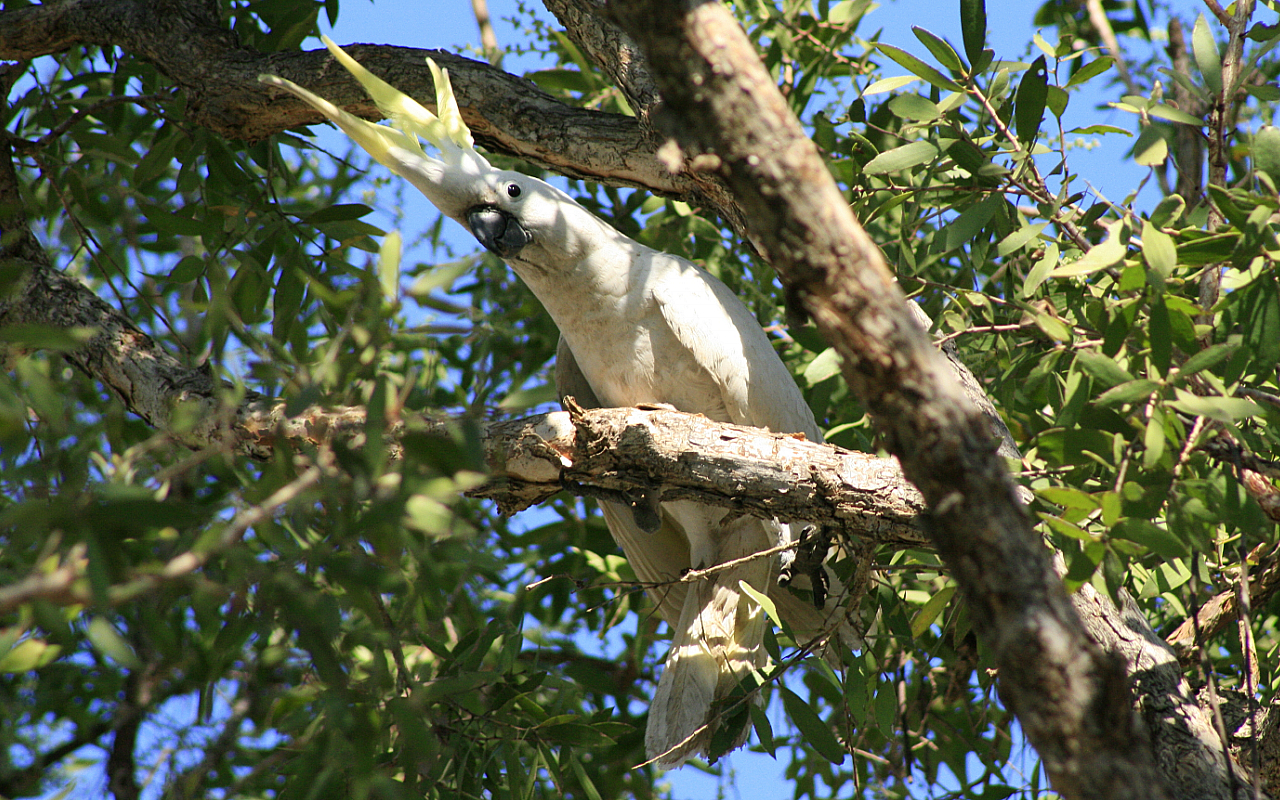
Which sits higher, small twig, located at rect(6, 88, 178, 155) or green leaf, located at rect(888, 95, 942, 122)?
small twig, located at rect(6, 88, 178, 155)

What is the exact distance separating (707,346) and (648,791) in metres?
1.48

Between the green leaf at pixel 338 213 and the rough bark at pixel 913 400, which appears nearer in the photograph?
the rough bark at pixel 913 400

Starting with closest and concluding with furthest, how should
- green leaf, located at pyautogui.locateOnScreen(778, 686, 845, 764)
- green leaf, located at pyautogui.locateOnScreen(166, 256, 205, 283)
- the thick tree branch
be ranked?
green leaf, located at pyautogui.locateOnScreen(778, 686, 845, 764) < green leaf, located at pyautogui.locateOnScreen(166, 256, 205, 283) < the thick tree branch

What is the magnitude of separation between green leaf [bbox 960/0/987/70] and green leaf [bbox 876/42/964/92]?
0.09 metres

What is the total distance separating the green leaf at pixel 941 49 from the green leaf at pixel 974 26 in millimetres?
36

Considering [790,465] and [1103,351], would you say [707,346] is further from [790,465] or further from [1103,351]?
[1103,351]

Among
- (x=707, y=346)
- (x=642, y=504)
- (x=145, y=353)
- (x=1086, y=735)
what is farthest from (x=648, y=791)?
(x=1086, y=735)

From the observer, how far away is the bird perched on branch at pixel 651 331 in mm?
2418

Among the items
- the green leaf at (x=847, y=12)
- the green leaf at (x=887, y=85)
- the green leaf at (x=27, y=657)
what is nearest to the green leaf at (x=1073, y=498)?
the green leaf at (x=887, y=85)

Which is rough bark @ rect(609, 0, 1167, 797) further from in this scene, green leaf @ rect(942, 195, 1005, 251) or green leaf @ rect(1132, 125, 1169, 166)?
green leaf @ rect(942, 195, 1005, 251)

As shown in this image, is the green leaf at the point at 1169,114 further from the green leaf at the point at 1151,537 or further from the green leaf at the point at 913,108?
the green leaf at the point at 1151,537

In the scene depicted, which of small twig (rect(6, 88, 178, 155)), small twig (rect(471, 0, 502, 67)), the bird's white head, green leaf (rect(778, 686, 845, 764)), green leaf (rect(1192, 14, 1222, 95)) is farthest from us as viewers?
small twig (rect(471, 0, 502, 67))

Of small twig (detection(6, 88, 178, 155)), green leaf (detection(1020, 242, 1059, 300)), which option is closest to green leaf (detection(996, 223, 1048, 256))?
green leaf (detection(1020, 242, 1059, 300))

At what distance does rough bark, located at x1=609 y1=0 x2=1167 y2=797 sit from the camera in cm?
103
